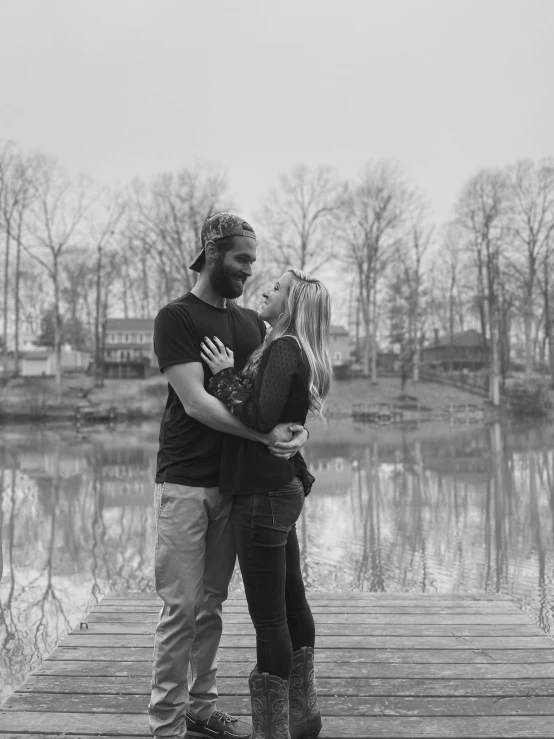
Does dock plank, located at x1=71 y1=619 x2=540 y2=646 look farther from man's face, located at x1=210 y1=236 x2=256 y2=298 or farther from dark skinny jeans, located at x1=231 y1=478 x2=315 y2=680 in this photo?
man's face, located at x1=210 y1=236 x2=256 y2=298

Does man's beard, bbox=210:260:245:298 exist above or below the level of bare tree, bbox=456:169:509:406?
below

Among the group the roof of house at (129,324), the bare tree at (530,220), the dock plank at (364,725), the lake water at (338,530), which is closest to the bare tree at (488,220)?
the bare tree at (530,220)

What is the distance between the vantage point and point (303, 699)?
2600 millimetres

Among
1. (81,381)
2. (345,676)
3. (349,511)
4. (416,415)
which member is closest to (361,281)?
(416,415)

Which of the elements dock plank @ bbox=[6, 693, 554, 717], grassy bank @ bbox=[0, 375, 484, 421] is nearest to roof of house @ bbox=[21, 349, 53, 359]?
grassy bank @ bbox=[0, 375, 484, 421]

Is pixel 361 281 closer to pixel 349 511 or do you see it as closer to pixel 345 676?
pixel 349 511

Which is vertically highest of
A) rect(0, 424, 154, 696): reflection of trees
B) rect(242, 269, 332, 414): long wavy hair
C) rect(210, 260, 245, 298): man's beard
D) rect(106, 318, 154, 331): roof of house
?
rect(106, 318, 154, 331): roof of house

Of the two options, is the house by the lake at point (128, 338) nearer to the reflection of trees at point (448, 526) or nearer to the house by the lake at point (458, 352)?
the house by the lake at point (458, 352)

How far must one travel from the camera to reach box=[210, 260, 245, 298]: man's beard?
2758 mm

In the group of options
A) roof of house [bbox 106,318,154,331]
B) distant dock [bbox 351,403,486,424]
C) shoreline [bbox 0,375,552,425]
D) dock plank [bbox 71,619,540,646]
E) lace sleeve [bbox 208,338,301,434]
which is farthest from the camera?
roof of house [bbox 106,318,154,331]

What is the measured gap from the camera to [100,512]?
907 centimetres

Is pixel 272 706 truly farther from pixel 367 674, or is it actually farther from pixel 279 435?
pixel 279 435

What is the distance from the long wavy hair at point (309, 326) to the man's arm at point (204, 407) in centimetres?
19

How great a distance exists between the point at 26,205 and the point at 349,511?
30.4 m
